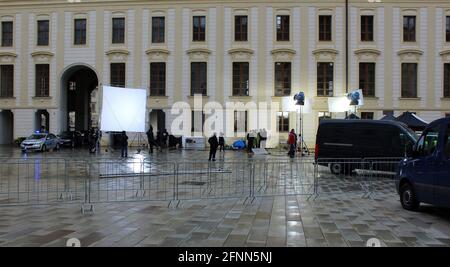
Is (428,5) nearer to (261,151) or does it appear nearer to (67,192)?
(261,151)

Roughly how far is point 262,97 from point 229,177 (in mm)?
26198

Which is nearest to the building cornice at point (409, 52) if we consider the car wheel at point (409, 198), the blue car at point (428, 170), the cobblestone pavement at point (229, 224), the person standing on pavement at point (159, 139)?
the person standing on pavement at point (159, 139)

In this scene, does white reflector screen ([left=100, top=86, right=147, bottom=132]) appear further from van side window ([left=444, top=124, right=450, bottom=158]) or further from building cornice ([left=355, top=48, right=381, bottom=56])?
building cornice ([left=355, top=48, right=381, bottom=56])

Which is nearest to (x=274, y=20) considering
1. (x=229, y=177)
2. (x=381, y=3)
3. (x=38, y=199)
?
(x=381, y=3)

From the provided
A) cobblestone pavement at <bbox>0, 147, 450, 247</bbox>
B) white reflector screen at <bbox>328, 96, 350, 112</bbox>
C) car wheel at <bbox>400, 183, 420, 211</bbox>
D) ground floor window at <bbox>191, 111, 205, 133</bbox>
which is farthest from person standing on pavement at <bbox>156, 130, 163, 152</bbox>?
car wheel at <bbox>400, 183, 420, 211</bbox>

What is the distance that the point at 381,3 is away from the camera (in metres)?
38.9

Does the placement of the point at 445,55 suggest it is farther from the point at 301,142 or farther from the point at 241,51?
the point at 241,51

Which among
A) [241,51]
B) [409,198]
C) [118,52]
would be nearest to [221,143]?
[241,51]

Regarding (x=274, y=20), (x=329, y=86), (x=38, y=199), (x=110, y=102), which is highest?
(x=274, y=20)

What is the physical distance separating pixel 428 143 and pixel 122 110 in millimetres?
16029

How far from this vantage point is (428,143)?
32.8 feet

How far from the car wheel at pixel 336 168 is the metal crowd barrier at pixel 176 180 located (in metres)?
0.05

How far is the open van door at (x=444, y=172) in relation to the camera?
354 inches

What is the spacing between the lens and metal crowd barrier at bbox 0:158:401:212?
1180 cm
